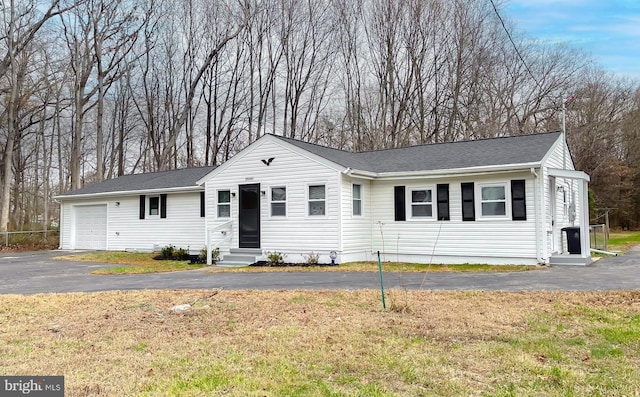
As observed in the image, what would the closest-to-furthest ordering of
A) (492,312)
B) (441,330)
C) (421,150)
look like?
(441,330) → (492,312) → (421,150)

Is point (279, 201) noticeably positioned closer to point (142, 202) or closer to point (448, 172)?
point (448, 172)

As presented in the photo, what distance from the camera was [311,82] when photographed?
95.5 feet

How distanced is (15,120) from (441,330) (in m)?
28.9

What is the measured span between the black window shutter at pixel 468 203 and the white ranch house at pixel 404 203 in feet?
0.09

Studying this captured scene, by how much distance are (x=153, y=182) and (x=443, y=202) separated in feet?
42.4

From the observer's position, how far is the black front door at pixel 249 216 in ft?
50.3

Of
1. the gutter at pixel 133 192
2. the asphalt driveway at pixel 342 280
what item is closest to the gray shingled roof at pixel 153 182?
the gutter at pixel 133 192

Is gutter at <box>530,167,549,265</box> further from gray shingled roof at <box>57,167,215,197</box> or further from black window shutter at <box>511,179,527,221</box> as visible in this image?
gray shingled roof at <box>57,167,215,197</box>

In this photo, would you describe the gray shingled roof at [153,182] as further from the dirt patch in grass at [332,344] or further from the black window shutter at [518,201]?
the black window shutter at [518,201]

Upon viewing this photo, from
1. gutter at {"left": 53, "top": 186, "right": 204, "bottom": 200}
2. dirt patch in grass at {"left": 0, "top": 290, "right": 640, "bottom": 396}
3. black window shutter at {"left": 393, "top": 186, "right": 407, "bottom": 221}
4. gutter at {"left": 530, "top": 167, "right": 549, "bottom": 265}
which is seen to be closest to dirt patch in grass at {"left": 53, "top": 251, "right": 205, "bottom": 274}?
gutter at {"left": 53, "top": 186, "right": 204, "bottom": 200}

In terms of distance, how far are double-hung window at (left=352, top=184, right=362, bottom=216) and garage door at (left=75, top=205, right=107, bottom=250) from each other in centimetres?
1258

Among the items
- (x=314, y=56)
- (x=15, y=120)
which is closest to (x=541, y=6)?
(x=314, y=56)

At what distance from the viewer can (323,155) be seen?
14680 millimetres

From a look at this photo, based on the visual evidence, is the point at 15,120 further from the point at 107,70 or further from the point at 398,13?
the point at 398,13
